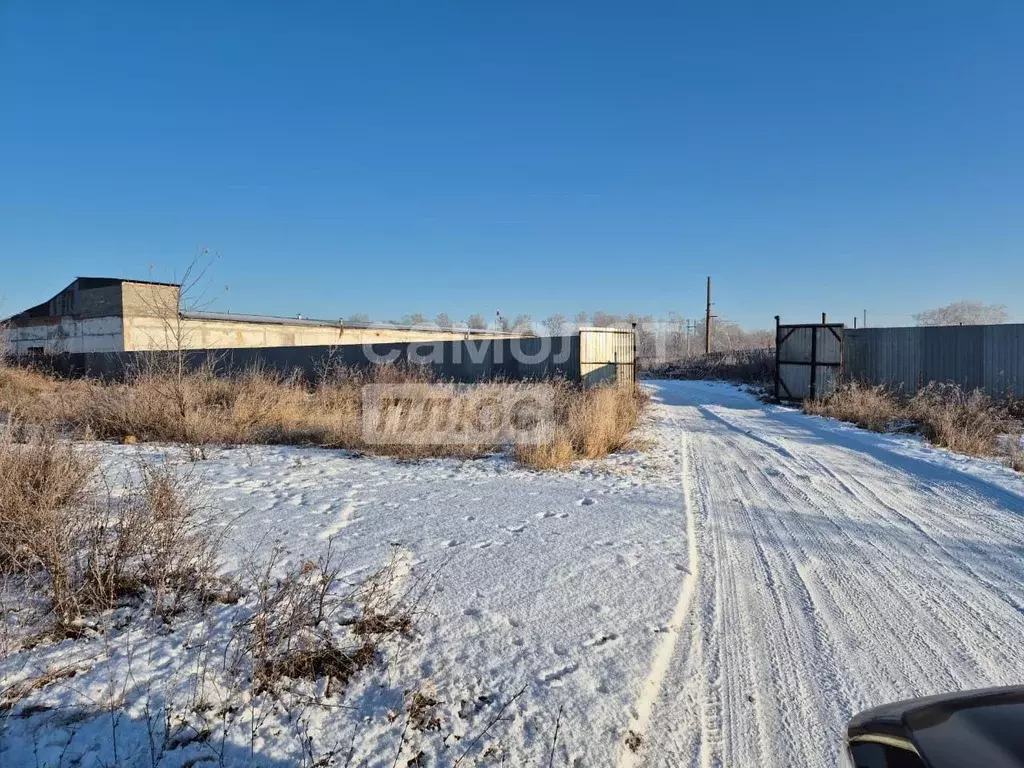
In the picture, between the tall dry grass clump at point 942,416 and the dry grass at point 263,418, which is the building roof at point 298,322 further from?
the tall dry grass clump at point 942,416

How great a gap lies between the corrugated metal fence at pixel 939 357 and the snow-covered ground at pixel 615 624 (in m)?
9.25

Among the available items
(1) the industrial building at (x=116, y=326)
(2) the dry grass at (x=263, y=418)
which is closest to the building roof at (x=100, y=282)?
(1) the industrial building at (x=116, y=326)

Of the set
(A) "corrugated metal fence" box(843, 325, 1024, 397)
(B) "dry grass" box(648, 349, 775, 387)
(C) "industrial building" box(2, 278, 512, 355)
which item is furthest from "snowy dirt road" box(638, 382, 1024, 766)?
(C) "industrial building" box(2, 278, 512, 355)

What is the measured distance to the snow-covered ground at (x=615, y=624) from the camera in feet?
6.45

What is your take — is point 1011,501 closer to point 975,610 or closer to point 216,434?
point 975,610

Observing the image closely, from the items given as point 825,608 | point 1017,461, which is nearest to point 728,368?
point 1017,461

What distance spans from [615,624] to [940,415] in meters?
9.86

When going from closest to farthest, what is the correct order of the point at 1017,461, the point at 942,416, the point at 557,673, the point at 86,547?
1. the point at 557,673
2. the point at 86,547
3. the point at 1017,461
4. the point at 942,416

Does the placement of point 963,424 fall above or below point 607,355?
below

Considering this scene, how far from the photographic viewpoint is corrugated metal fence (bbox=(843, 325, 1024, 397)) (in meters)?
12.5

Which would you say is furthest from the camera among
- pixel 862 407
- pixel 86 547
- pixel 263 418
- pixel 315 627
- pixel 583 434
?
pixel 862 407

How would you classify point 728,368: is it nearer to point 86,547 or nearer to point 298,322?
point 298,322

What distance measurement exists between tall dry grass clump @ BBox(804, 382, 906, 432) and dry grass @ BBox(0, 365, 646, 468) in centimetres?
522

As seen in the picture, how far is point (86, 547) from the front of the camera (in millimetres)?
3215
